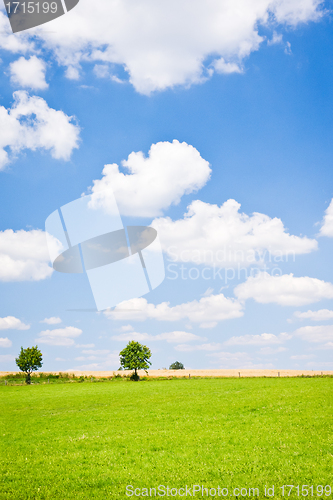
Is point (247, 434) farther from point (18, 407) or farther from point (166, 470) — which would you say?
point (18, 407)

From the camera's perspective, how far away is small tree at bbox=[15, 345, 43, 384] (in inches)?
3391

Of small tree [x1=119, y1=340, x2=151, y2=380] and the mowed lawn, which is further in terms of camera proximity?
small tree [x1=119, y1=340, x2=151, y2=380]

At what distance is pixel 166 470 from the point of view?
15.2 m

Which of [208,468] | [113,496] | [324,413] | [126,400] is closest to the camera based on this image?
[113,496]

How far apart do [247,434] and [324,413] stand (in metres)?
7.76

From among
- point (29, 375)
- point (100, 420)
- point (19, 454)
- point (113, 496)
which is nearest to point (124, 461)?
point (113, 496)

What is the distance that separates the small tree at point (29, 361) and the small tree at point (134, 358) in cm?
2214

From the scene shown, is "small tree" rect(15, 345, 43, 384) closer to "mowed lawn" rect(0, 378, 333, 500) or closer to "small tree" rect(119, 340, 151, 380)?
"small tree" rect(119, 340, 151, 380)

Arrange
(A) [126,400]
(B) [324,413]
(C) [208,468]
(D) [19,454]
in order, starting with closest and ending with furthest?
(C) [208,468], (D) [19,454], (B) [324,413], (A) [126,400]

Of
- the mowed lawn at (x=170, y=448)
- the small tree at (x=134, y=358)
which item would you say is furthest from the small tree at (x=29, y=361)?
the mowed lawn at (x=170, y=448)

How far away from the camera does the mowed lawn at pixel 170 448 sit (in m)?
14.0

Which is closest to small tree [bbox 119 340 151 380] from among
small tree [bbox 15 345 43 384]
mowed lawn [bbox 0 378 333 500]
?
small tree [bbox 15 345 43 384]

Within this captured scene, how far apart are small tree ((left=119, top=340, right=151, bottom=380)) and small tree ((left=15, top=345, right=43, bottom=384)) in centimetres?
2214

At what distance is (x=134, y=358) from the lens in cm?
8569
